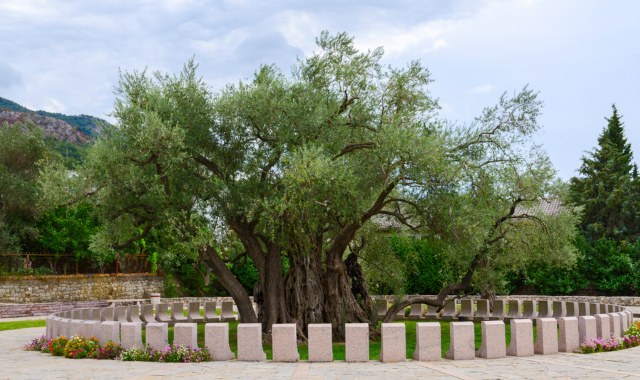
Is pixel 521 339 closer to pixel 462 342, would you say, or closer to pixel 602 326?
pixel 462 342

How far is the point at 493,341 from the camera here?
15.3 metres

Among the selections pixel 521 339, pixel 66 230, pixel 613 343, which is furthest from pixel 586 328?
pixel 66 230

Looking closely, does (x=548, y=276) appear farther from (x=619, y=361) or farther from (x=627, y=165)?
(x=619, y=361)

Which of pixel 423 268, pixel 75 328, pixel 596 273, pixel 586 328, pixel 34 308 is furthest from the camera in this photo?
pixel 423 268

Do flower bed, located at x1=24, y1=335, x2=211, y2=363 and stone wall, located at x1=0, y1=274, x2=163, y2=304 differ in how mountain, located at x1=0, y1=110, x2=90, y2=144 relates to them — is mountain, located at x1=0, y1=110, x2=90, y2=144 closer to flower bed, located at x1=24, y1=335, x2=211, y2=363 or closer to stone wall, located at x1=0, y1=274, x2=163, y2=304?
stone wall, located at x1=0, y1=274, x2=163, y2=304

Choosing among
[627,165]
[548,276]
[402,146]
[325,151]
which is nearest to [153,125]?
[325,151]

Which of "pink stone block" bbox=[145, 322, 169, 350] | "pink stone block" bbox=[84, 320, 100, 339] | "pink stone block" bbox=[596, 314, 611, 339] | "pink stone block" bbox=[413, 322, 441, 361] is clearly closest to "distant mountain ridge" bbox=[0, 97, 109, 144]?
"pink stone block" bbox=[84, 320, 100, 339]

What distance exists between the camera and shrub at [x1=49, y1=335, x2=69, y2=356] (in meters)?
16.9

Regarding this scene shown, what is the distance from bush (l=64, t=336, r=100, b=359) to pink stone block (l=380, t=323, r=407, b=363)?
23.2ft

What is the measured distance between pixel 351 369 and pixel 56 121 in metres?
127

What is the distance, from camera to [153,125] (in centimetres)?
1753

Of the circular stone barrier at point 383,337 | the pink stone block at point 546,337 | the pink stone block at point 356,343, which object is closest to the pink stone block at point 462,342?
the circular stone barrier at point 383,337

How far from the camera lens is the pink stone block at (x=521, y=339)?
15.5m

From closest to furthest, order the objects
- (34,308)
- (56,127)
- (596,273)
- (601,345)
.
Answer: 1. (601,345)
2. (34,308)
3. (596,273)
4. (56,127)
